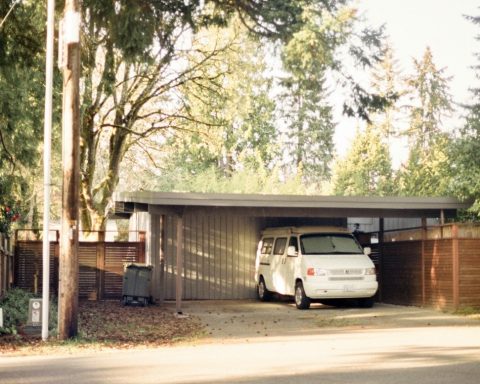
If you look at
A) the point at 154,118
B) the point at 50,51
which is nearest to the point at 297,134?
the point at 154,118

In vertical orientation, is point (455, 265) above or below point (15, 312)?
above

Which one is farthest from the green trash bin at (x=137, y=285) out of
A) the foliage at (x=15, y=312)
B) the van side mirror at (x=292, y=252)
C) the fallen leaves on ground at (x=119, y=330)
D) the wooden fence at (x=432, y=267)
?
the wooden fence at (x=432, y=267)

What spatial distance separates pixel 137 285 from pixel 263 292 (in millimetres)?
3838

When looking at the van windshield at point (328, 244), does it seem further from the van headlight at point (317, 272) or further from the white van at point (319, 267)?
the van headlight at point (317, 272)

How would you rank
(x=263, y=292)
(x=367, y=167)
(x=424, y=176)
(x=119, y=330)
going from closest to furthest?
(x=119, y=330) < (x=263, y=292) < (x=424, y=176) < (x=367, y=167)

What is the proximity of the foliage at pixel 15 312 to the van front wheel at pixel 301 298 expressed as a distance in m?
6.06

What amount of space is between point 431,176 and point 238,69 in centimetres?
2025

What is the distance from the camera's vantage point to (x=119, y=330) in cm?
1650

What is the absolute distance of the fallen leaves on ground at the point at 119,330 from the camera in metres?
13.8

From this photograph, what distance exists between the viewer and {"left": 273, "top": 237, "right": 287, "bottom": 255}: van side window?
76.1 feet

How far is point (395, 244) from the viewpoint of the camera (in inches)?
939

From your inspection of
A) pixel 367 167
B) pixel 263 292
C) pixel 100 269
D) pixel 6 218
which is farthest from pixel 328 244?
pixel 367 167

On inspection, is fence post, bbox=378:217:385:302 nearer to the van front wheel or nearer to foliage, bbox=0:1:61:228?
the van front wheel

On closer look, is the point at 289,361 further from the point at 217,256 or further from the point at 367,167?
the point at 367,167
